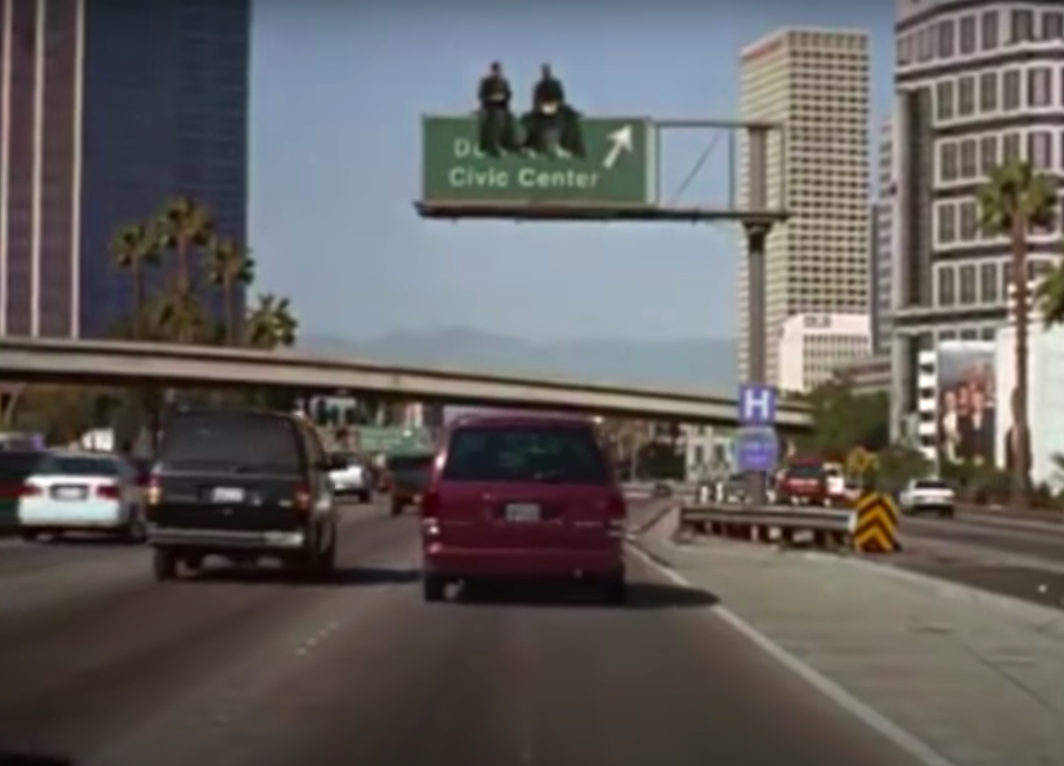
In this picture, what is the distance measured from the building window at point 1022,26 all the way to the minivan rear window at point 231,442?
150317 millimetres

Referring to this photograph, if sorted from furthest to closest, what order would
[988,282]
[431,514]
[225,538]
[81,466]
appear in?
[988,282]
[81,466]
[225,538]
[431,514]

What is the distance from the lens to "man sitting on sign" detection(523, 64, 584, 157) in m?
43.8

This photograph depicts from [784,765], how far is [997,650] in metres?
7.87

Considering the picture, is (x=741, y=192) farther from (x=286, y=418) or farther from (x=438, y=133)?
(x=286, y=418)

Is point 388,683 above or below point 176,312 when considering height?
below

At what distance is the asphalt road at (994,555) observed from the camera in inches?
1225

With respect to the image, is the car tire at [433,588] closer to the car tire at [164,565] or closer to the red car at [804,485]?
the car tire at [164,565]

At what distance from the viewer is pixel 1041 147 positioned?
17150cm

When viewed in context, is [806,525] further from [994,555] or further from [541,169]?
[541,169]

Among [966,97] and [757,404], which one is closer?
[757,404]

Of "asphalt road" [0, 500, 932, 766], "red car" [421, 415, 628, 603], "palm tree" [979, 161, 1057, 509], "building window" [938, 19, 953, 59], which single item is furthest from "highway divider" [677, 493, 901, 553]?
"building window" [938, 19, 953, 59]

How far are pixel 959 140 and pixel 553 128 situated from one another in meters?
138

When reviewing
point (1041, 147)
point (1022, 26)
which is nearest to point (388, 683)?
point (1041, 147)

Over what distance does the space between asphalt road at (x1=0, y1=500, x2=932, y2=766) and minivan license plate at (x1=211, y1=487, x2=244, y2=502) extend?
1019mm
